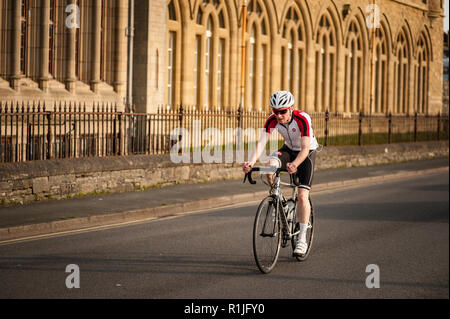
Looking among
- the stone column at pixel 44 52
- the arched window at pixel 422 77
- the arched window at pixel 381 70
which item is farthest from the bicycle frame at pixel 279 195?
the arched window at pixel 422 77

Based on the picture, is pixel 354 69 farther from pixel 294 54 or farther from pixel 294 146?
pixel 294 146

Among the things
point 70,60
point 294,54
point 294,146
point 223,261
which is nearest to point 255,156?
point 294,146

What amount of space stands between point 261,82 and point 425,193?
16.4 metres

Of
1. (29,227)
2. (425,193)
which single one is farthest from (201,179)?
(29,227)

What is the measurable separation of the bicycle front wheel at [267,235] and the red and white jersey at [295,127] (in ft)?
2.17

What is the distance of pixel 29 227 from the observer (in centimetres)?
1102

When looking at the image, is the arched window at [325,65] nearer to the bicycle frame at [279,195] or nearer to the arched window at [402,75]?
the arched window at [402,75]

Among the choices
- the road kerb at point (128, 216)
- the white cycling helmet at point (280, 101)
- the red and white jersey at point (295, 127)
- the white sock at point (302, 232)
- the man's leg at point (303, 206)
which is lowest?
the road kerb at point (128, 216)

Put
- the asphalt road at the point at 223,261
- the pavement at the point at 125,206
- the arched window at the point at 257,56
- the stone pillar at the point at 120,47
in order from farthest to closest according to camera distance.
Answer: the arched window at the point at 257,56 → the stone pillar at the point at 120,47 → the pavement at the point at 125,206 → the asphalt road at the point at 223,261

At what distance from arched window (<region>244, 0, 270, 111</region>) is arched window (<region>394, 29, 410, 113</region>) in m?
15.2

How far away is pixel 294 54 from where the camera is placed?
118 feet

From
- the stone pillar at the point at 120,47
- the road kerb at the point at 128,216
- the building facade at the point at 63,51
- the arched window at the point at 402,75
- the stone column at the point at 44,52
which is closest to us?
the road kerb at the point at 128,216

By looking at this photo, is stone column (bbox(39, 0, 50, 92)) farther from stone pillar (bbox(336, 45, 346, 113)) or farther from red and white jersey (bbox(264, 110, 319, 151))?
stone pillar (bbox(336, 45, 346, 113))

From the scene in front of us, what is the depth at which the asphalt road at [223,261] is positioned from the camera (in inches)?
299
